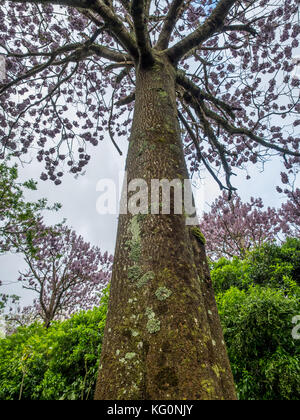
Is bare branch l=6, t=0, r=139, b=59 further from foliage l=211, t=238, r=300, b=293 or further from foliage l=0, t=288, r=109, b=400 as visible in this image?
foliage l=211, t=238, r=300, b=293

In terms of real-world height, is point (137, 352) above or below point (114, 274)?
below

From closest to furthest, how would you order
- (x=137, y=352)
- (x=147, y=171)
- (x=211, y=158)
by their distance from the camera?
(x=137, y=352) < (x=147, y=171) < (x=211, y=158)

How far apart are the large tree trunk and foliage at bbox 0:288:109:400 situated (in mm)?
2418

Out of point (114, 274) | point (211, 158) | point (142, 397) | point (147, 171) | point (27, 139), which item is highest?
point (211, 158)

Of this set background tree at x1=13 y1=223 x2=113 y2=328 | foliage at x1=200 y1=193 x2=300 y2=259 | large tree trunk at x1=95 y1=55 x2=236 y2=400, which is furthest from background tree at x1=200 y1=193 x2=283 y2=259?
large tree trunk at x1=95 y1=55 x2=236 y2=400

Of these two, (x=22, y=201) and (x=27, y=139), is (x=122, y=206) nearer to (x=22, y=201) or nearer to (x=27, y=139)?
(x=27, y=139)

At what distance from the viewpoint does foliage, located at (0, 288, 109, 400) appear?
321 cm

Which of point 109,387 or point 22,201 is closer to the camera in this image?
point 109,387

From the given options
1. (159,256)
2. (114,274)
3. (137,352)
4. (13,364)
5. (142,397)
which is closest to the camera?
(142,397)

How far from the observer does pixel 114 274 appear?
1.38 m

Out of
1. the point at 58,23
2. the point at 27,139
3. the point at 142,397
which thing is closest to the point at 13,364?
the point at 142,397

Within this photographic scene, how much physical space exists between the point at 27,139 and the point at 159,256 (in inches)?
227

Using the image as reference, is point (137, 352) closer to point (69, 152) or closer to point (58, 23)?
point (69, 152)

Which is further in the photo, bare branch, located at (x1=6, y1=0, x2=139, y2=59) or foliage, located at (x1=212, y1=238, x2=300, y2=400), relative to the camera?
bare branch, located at (x1=6, y1=0, x2=139, y2=59)
